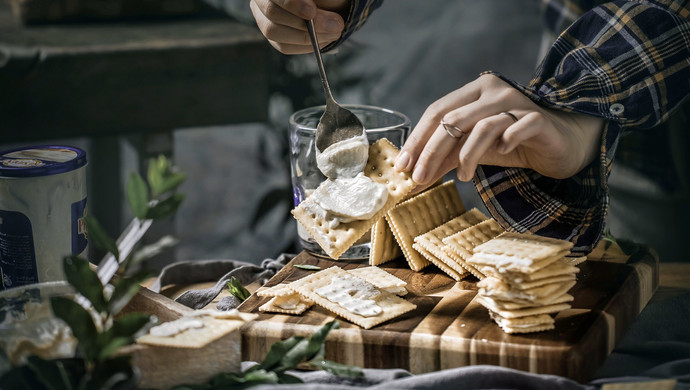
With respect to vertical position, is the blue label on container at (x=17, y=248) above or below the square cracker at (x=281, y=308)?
above

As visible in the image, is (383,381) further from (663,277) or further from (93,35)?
(93,35)

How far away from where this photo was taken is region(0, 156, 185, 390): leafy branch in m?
0.80

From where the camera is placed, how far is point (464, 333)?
1.05 meters

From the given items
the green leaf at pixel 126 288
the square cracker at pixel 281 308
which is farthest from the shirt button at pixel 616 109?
the green leaf at pixel 126 288

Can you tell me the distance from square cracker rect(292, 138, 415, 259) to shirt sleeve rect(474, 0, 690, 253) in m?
0.16

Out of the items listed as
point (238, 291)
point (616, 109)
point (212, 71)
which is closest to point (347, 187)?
point (238, 291)

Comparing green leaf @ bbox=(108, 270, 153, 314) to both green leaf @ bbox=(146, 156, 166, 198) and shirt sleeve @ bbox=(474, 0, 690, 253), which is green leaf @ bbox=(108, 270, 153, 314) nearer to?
green leaf @ bbox=(146, 156, 166, 198)

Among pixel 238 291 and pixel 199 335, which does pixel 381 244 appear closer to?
pixel 238 291

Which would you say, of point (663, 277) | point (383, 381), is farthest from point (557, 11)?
point (383, 381)

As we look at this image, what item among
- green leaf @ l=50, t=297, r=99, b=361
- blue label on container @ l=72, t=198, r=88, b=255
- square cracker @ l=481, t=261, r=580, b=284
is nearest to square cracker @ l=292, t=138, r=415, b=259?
square cracker @ l=481, t=261, r=580, b=284

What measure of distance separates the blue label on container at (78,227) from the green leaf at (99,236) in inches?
11.4

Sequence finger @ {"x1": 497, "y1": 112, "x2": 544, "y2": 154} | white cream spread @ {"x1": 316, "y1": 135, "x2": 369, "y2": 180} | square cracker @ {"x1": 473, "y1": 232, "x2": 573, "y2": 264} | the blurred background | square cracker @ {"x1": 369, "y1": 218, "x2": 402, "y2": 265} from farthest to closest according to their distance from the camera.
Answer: the blurred background < square cracker @ {"x1": 369, "y1": 218, "x2": 402, "y2": 265} < white cream spread @ {"x1": 316, "y1": 135, "x2": 369, "y2": 180} < finger @ {"x1": 497, "y1": 112, "x2": 544, "y2": 154} < square cracker @ {"x1": 473, "y1": 232, "x2": 573, "y2": 264}

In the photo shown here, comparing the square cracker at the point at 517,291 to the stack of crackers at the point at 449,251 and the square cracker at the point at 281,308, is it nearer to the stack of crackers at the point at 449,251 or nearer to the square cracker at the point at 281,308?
the stack of crackers at the point at 449,251

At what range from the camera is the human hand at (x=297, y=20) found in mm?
1281
